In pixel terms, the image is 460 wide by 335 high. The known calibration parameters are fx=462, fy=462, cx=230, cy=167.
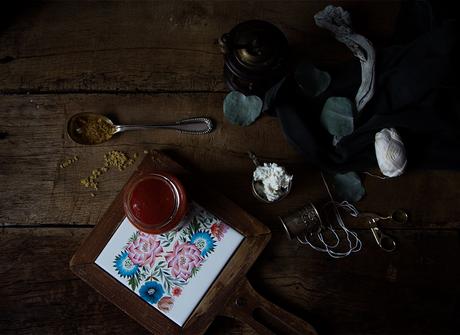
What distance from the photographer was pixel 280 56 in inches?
28.7

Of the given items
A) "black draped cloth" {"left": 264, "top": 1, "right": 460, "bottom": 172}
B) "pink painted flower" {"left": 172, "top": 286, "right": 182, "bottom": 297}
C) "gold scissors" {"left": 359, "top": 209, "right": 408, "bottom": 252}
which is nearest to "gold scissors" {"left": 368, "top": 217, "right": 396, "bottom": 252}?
"gold scissors" {"left": 359, "top": 209, "right": 408, "bottom": 252}

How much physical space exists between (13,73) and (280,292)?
2.06ft

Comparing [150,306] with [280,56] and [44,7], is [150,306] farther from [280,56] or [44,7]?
[44,7]

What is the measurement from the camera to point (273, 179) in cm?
77

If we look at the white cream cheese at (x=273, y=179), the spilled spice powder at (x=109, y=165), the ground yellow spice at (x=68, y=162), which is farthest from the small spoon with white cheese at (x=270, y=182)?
the ground yellow spice at (x=68, y=162)

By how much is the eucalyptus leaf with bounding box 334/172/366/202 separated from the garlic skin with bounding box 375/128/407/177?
0.06 meters

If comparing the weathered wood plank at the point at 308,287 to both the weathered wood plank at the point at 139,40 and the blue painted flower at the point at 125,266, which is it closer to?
the blue painted flower at the point at 125,266

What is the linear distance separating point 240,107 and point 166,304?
1.21ft

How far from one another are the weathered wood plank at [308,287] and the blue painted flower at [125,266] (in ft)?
0.23

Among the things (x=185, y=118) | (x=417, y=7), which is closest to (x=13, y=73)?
Answer: (x=185, y=118)

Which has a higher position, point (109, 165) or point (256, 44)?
point (256, 44)

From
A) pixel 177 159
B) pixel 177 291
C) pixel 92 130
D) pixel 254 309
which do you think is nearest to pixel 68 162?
pixel 92 130

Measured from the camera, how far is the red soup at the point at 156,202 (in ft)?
2.41

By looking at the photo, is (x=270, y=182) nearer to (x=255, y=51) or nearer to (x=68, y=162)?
(x=255, y=51)
